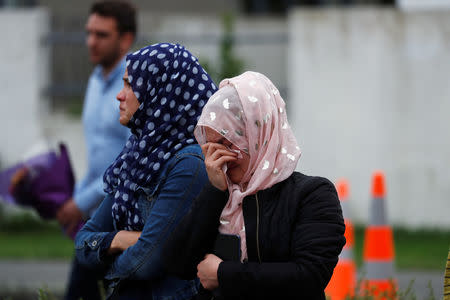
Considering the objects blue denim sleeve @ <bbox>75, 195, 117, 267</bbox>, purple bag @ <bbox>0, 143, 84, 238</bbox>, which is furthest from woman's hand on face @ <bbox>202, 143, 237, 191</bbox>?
purple bag @ <bbox>0, 143, 84, 238</bbox>

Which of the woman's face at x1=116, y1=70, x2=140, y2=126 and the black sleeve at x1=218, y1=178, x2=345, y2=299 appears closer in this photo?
the black sleeve at x1=218, y1=178, x2=345, y2=299

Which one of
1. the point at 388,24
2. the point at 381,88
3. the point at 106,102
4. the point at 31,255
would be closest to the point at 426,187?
the point at 381,88

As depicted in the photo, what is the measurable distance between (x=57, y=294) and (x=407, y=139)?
577cm

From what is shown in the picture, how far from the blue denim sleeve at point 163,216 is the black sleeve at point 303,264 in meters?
0.32

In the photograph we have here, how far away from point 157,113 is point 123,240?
0.45 meters

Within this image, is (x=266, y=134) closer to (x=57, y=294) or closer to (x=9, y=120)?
(x=57, y=294)

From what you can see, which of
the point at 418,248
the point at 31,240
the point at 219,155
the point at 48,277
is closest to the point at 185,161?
the point at 219,155

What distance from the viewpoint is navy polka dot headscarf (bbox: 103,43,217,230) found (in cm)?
301

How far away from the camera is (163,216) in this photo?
9.52 ft

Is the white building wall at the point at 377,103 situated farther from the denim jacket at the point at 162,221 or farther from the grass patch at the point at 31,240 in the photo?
the denim jacket at the point at 162,221

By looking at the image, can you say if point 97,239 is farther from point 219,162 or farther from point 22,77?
point 22,77

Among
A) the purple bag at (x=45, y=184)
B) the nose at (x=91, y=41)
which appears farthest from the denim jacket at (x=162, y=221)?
the nose at (x=91, y=41)

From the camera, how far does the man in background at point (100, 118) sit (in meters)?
4.48

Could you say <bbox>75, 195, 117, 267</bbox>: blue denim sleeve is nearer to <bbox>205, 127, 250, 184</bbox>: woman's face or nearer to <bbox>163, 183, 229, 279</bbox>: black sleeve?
<bbox>163, 183, 229, 279</bbox>: black sleeve
